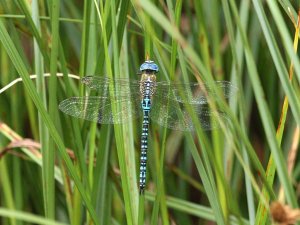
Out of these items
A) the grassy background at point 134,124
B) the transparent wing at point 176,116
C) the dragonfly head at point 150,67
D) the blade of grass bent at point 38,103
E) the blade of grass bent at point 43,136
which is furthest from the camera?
the transparent wing at point 176,116

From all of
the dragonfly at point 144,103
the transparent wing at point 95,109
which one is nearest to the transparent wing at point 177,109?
the dragonfly at point 144,103

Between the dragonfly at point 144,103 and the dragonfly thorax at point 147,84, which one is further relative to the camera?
the dragonfly thorax at point 147,84

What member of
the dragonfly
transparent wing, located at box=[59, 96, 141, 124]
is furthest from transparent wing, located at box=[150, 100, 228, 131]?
transparent wing, located at box=[59, 96, 141, 124]

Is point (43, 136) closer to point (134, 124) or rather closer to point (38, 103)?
point (38, 103)

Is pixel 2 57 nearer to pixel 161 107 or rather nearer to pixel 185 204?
pixel 161 107

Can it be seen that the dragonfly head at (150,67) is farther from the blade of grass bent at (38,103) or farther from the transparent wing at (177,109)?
the blade of grass bent at (38,103)

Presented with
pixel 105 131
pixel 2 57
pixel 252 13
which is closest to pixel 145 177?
pixel 105 131

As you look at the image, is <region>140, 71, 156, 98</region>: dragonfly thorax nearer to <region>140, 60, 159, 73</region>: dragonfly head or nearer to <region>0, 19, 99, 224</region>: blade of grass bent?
<region>140, 60, 159, 73</region>: dragonfly head
